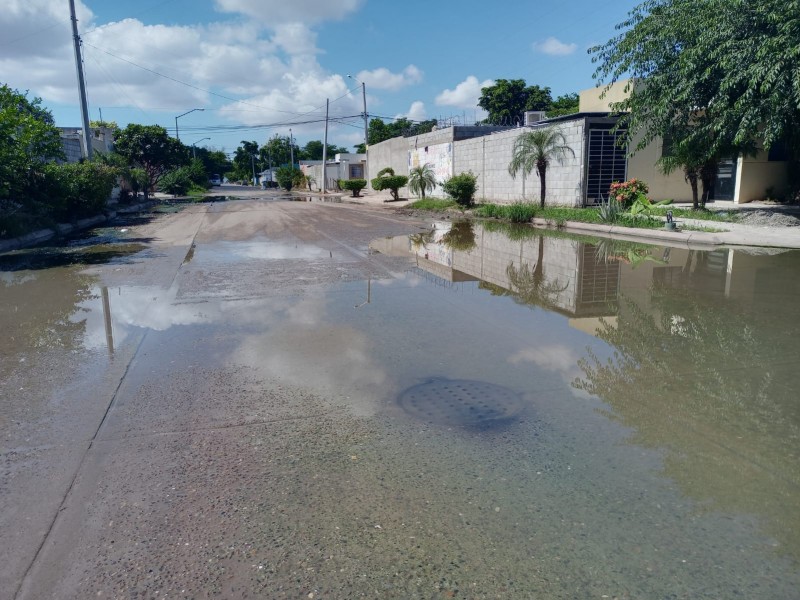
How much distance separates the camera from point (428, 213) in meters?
29.5

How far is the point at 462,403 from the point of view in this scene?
209 inches

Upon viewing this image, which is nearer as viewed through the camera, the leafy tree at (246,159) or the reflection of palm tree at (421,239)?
the reflection of palm tree at (421,239)

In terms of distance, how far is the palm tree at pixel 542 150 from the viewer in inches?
952

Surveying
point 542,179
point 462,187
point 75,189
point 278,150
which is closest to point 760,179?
point 542,179

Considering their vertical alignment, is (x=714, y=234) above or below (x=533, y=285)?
above

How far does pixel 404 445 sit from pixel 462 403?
95 cm

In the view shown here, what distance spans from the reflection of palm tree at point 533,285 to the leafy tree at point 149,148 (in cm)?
4856

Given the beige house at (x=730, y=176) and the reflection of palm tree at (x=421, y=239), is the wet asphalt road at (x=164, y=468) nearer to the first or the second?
the reflection of palm tree at (x=421, y=239)

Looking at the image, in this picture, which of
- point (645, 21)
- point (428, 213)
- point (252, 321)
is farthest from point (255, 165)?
point (252, 321)

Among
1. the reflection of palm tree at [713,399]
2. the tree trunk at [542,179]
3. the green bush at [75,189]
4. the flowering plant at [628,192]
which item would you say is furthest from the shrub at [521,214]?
the green bush at [75,189]

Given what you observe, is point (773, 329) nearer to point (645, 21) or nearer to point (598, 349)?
point (598, 349)

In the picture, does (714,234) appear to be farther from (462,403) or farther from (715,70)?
(462,403)

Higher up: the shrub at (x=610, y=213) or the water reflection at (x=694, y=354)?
the shrub at (x=610, y=213)

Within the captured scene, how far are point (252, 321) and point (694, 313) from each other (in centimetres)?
596
